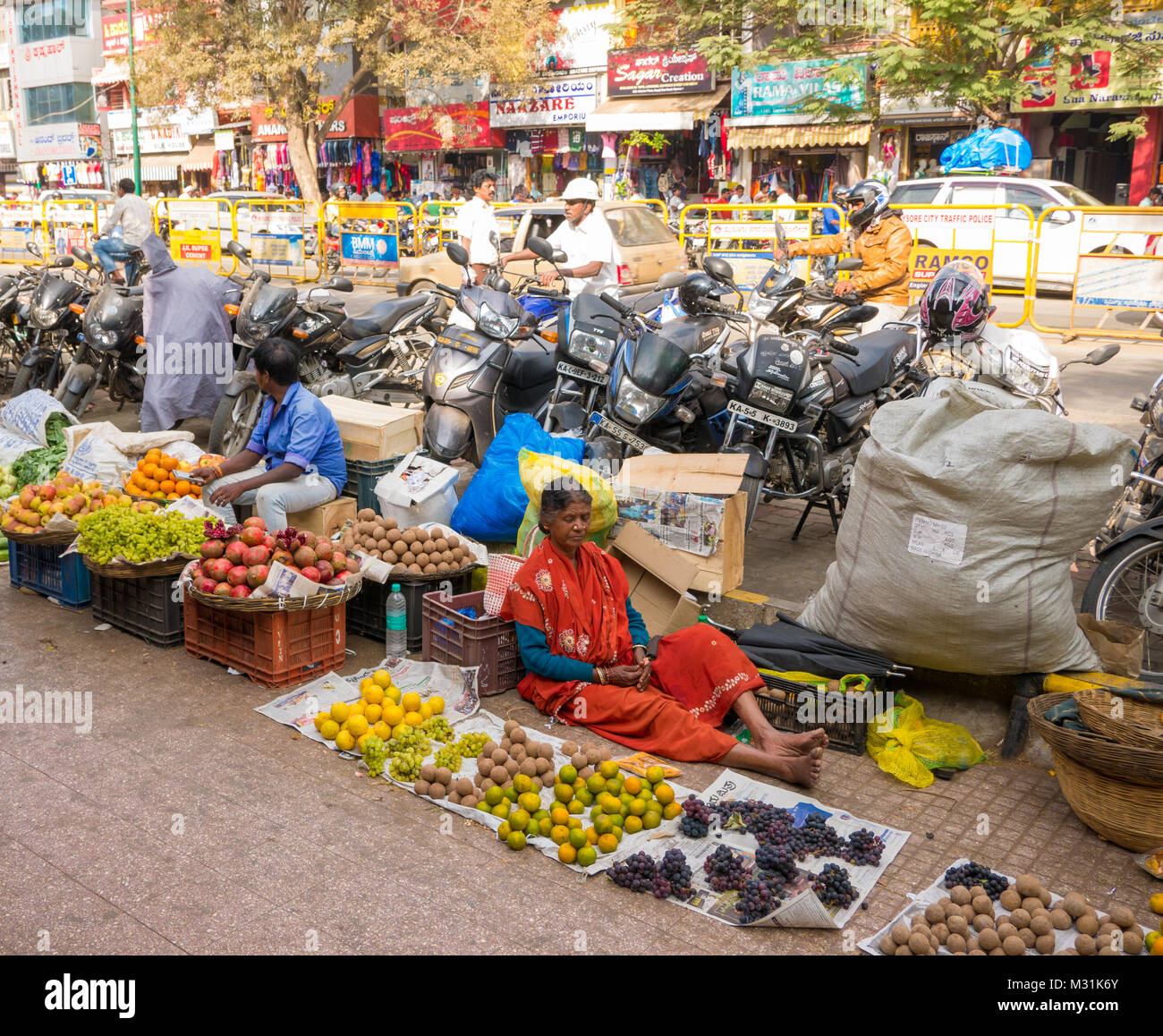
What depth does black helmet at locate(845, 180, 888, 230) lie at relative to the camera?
9391 mm

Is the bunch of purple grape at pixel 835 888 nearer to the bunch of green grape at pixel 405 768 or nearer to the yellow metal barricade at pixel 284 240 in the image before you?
the bunch of green grape at pixel 405 768

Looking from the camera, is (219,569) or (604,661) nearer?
(604,661)

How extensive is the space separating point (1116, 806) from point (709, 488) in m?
2.37

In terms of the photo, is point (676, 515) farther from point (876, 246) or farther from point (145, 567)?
point (876, 246)

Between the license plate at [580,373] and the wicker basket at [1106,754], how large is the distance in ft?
11.2

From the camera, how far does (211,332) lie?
843 cm

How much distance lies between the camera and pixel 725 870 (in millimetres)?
3531

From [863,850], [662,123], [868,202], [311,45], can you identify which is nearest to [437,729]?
[863,850]

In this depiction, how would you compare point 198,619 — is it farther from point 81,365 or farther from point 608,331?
point 81,365

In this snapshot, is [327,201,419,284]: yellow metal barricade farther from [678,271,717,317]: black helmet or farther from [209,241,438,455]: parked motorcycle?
[678,271,717,317]: black helmet

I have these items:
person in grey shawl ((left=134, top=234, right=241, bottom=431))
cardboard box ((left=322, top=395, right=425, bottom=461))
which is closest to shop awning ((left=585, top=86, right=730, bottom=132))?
person in grey shawl ((left=134, top=234, right=241, bottom=431))

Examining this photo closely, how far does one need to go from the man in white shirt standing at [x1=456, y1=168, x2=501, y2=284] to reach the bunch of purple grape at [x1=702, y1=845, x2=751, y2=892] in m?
7.49

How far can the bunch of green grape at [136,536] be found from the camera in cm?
523

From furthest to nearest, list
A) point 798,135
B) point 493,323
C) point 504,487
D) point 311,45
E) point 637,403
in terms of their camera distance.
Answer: point 311,45
point 798,135
point 493,323
point 637,403
point 504,487
